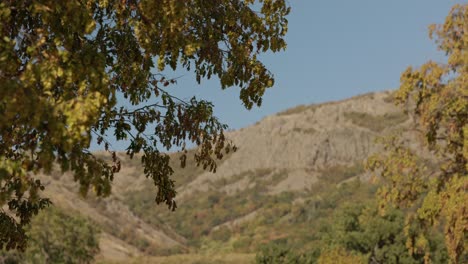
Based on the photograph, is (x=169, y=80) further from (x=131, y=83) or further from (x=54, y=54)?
(x=54, y=54)

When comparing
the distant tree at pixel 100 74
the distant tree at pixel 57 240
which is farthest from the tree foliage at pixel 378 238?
the distant tree at pixel 100 74

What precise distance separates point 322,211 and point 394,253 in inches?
5096

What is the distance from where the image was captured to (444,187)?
80.6 feet

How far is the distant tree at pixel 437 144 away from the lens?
22.8 m

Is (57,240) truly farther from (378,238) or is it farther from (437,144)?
(437,144)

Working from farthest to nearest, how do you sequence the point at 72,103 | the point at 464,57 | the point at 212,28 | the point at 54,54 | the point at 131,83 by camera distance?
the point at 464,57
the point at 212,28
the point at 131,83
the point at 54,54
the point at 72,103

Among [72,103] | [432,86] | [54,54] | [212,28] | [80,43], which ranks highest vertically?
[432,86]

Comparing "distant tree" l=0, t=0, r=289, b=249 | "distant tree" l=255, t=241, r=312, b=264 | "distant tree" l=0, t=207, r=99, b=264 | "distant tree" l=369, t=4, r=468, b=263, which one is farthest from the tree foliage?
"distant tree" l=0, t=0, r=289, b=249

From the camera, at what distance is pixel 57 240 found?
201 ft

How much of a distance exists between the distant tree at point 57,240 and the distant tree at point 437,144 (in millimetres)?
41114

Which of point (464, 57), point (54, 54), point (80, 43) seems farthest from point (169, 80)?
point (464, 57)

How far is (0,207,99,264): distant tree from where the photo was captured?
195 feet

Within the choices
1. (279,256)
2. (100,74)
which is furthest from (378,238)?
(100,74)

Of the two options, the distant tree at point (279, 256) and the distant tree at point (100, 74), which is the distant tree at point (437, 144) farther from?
the distant tree at point (279, 256)
